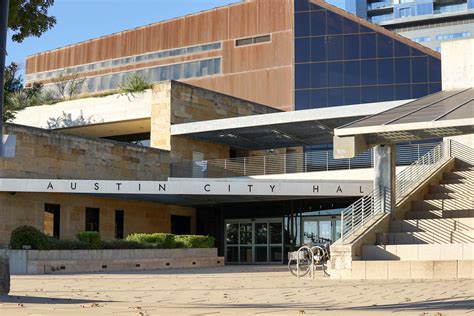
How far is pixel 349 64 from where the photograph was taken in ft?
177

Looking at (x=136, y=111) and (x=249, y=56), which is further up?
(x=249, y=56)

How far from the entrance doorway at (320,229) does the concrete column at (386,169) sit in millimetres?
12348

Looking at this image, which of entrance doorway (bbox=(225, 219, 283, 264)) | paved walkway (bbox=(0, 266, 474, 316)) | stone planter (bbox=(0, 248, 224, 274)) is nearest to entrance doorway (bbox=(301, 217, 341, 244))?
entrance doorway (bbox=(225, 219, 283, 264))

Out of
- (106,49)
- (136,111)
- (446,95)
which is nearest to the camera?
(446,95)

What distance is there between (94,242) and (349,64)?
99.4ft

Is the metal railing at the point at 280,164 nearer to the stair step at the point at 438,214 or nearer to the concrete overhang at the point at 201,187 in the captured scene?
the concrete overhang at the point at 201,187

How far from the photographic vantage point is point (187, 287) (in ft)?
53.9

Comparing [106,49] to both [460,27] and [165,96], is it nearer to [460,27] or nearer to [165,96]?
[165,96]

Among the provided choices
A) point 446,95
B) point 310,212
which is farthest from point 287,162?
point 446,95

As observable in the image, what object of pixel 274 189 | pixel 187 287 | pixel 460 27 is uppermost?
pixel 460 27

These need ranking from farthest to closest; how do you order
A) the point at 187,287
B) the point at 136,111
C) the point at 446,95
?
the point at 136,111 < the point at 446,95 < the point at 187,287

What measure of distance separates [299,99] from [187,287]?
3929cm

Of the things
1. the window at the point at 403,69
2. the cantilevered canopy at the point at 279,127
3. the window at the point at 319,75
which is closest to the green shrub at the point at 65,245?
the cantilevered canopy at the point at 279,127

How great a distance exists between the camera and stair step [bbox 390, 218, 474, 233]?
67.5 feet
